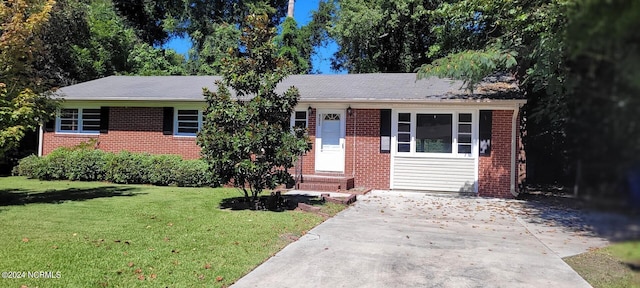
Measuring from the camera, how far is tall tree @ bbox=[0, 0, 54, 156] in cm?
838

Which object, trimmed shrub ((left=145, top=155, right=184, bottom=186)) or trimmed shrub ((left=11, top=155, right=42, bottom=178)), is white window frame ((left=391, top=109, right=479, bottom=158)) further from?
trimmed shrub ((left=11, top=155, right=42, bottom=178))

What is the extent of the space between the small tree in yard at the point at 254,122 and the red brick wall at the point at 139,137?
252 inches

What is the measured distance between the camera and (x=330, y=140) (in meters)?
13.7

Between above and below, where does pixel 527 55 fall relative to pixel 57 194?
above

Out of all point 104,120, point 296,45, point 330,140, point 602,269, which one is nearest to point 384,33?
point 296,45

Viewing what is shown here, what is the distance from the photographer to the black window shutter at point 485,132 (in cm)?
1238

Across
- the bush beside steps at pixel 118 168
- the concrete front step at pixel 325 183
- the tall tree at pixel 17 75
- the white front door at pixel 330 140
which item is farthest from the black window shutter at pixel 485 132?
the tall tree at pixel 17 75

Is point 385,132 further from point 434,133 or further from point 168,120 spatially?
point 168,120

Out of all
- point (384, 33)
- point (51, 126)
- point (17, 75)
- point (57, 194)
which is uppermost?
point (384, 33)

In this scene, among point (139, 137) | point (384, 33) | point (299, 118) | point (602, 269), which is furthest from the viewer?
point (384, 33)

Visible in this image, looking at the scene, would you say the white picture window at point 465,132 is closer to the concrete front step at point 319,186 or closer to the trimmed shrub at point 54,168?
the concrete front step at point 319,186

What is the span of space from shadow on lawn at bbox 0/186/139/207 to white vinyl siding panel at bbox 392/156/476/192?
750 cm

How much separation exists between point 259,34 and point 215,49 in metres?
19.6

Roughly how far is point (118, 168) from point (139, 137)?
186cm
